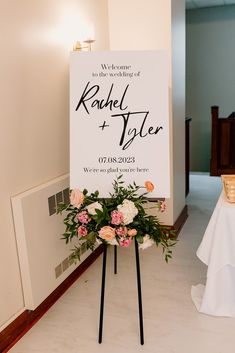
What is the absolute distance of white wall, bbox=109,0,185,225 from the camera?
3.03m

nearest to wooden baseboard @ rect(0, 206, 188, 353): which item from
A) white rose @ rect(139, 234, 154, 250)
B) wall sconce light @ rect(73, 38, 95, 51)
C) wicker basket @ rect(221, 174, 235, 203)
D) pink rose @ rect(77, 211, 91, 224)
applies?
pink rose @ rect(77, 211, 91, 224)

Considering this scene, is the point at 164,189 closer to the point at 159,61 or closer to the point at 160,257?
the point at 159,61

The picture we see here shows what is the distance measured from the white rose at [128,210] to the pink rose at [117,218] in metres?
0.02

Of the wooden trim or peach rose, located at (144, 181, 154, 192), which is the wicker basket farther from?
the wooden trim

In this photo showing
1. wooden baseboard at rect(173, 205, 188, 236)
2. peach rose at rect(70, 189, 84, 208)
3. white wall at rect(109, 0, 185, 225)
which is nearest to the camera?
peach rose at rect(70, 189, 84, 208)

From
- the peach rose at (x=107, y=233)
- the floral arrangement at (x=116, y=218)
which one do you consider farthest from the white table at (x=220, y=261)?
the peach rose at (x=107, y=233)

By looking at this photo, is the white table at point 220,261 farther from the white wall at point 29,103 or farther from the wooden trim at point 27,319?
the white wall at point 29,103

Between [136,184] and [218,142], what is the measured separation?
140 inches

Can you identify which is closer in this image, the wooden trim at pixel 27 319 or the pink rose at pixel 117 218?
the pink rose at pixel 117 218

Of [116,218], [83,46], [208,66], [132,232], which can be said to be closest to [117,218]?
[116,218]

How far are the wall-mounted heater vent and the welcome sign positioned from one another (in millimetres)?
250

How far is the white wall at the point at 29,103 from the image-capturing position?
76.6 inches

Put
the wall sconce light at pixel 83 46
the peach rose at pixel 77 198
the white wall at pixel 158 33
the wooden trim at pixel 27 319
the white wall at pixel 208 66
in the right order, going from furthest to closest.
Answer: the white wall at pixel 208 66
the white wall at pixel 158 33
the wall sconce light at pixel 83 46
the wooden trim at pixel 27 319
the peach rose at pixel 77 198

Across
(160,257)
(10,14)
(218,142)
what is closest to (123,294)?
(160,257)
